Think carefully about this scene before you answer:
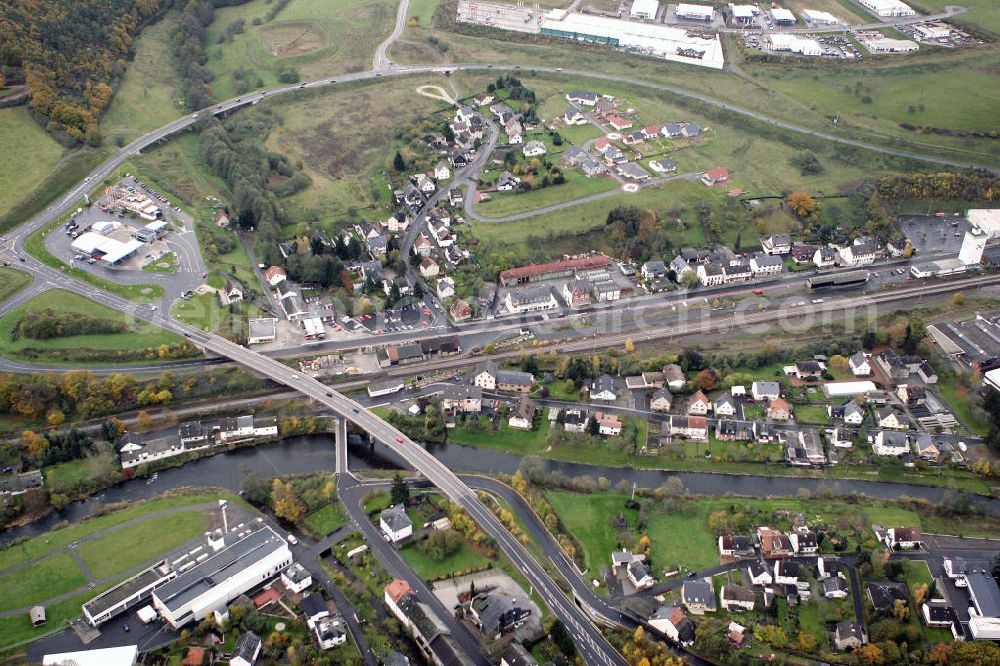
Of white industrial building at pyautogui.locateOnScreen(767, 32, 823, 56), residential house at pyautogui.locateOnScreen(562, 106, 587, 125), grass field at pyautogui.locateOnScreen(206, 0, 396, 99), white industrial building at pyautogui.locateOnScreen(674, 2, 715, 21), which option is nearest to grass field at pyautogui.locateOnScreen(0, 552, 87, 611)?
grass field at pyautogui.locateOnScreen(206, 0, 396, 99)

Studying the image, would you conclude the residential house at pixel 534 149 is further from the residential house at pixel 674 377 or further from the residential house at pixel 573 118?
the residential house at pixel 674 377

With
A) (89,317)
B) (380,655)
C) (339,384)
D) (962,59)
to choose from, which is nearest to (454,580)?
(380,655)

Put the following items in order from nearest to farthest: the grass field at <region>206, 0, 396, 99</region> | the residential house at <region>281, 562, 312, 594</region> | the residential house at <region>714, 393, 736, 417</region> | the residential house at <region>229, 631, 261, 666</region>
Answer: the residential house at <region>229, 631, 261, 666</region>, the residential house at <region>281, 562, 312, 594</region>, the residential house at <region>714, 393, 736, 417</region>, the grass field at <region>206, 0, 396, 99</region>

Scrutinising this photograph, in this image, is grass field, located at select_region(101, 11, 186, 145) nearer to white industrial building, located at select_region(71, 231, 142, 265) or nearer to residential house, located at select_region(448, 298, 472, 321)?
white industrial building, located at select_region(71, 231, 142, 265)

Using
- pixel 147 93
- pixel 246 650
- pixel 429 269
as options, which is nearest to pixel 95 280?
pixel 429 269

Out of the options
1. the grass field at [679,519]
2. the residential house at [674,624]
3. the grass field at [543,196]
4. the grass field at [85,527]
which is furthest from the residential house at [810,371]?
the grass field at [85,527]

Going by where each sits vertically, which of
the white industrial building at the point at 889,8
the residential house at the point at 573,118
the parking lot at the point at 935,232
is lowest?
the parking lot at the point at 935,232

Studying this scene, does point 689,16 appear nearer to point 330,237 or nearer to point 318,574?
point 330,237
